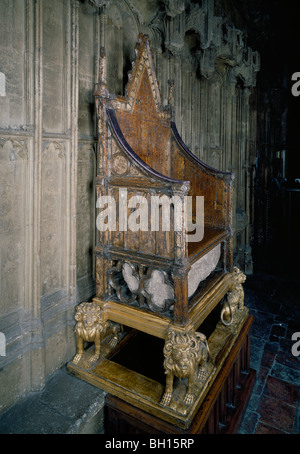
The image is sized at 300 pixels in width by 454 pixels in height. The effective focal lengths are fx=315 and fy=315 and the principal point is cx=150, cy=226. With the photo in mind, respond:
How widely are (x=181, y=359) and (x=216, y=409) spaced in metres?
0.61

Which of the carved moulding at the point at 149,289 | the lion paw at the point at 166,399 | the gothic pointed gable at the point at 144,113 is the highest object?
the gothic pointed gable at the point at 144,113

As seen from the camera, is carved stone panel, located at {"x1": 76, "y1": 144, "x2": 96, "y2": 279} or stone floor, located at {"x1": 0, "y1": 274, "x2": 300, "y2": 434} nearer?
stone floor, located at {"x1": 0, "y1": 274, "x2": 300, "y2": 434}

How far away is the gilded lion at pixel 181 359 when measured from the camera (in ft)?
5.98

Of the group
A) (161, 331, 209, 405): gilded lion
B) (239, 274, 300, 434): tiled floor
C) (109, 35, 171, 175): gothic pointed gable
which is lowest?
(239, 274, 300, 434): tiled floor

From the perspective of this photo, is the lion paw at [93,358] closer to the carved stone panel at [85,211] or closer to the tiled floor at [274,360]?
the carved stone panel at [85,211]

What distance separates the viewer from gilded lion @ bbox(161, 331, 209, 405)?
1.82 metres

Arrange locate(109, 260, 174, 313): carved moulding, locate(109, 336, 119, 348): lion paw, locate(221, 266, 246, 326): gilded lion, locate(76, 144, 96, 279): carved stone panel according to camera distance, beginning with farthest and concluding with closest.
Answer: locate(221, 266, 246, 326): gilded lion
locate(109, 336, 119, 348): lion paw
locate(76, 144, 96, 279): carved stone panel
locate(109, 260, 174, 313): carved moulding

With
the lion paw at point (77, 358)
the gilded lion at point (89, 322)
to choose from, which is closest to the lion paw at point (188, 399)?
the gilded lion at point (89, 322)

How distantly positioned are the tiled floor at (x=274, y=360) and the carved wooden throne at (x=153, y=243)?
2.16 feet

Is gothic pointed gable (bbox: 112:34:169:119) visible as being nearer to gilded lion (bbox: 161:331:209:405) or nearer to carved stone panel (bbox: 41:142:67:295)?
carved stone panel (bbox: 41:142:67:295)

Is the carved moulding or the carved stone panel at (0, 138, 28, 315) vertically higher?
the carved stone panel at (0, 138, 28, 315)

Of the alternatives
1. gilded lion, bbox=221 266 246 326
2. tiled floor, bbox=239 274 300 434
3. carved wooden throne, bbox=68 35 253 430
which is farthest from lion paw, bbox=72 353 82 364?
tiled floor, bbox=239 274 300 434

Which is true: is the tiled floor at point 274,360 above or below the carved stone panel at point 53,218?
below

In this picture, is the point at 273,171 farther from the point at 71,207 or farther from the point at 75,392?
the point at 75,392
